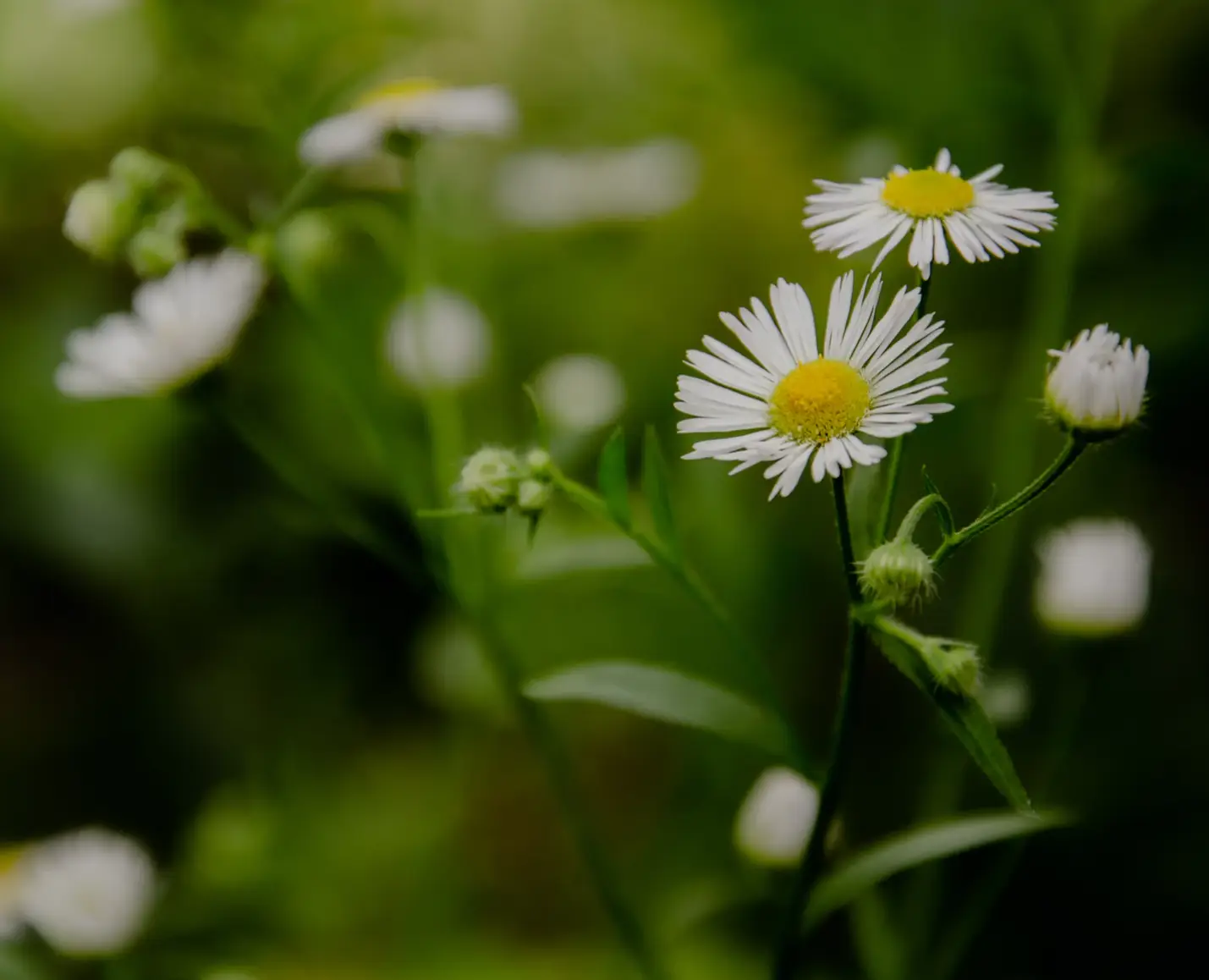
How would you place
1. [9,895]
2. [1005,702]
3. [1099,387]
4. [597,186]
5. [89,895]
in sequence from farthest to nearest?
[597,186] → [9,895] → [89,895] → [1005,702] → [1099,387]

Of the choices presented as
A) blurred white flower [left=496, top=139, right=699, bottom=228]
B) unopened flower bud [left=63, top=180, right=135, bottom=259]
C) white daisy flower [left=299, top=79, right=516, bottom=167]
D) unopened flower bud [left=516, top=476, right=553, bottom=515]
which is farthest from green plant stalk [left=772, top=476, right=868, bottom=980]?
blurred white flower [left=496, top=139, right=699, bottom=228]

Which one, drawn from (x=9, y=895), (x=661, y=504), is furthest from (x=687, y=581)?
(x=9, y=895)

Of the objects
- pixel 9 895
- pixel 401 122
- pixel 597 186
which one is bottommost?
pixel 9 895

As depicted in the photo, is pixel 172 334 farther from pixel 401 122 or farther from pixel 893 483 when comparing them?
pixel 893 483

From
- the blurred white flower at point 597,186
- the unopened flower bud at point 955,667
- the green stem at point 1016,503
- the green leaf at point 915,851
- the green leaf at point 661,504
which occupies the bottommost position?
the green leaf at point 915,851

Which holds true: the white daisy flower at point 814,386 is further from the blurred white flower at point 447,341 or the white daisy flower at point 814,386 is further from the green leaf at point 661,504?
the blurred white flower at point 447,341

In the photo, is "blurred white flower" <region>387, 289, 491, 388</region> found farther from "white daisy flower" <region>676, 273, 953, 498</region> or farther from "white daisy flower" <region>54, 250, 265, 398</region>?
"white daisy flower" <region>676, 273, 953, 498</region>

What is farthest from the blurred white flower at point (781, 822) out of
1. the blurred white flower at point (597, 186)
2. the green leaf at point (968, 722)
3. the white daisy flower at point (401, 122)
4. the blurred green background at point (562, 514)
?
the blurred white flower at point (597, 186)
